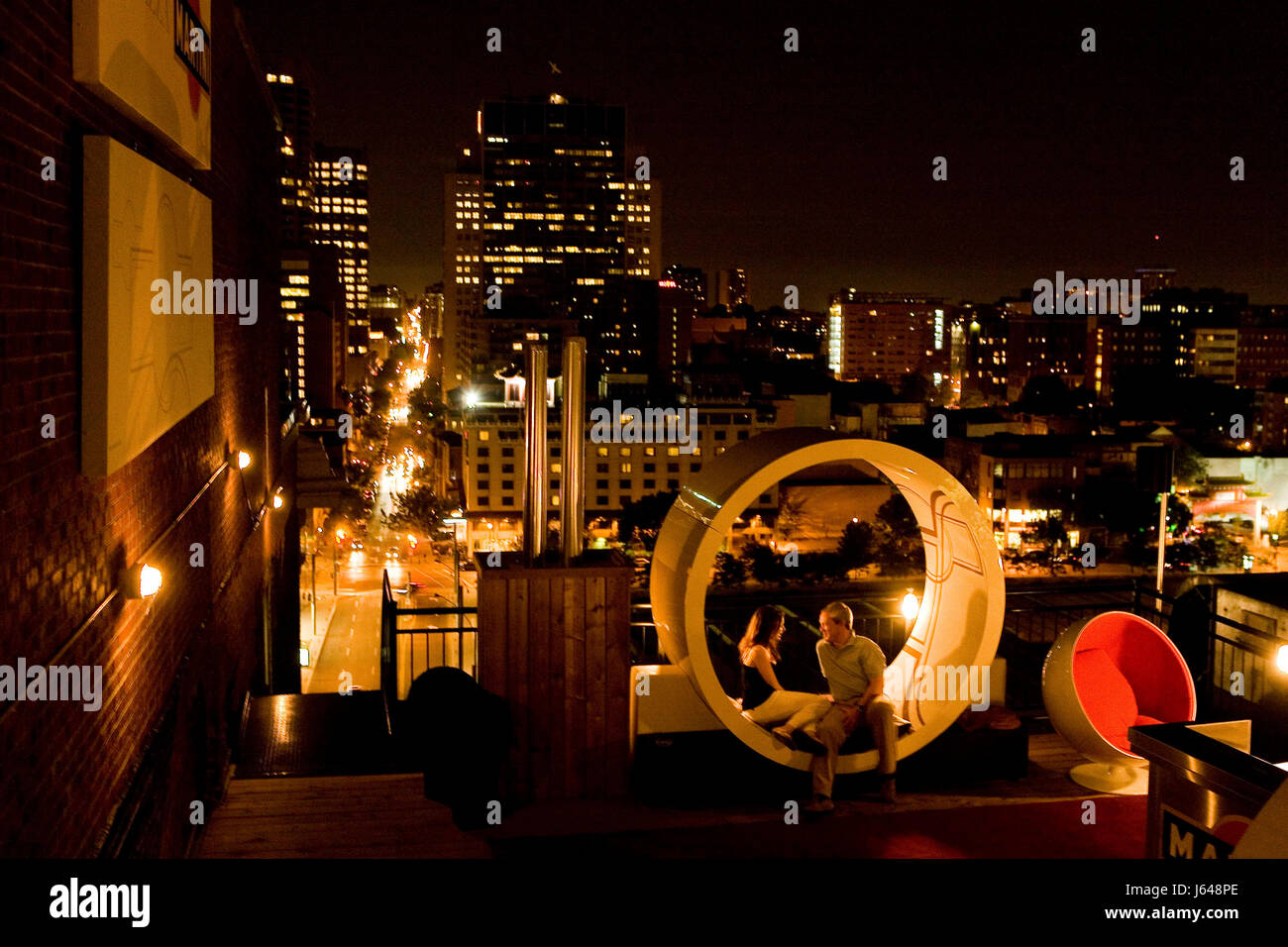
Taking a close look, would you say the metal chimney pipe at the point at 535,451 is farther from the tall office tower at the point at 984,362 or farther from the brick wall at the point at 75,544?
the tall office tower at the point at 984,362

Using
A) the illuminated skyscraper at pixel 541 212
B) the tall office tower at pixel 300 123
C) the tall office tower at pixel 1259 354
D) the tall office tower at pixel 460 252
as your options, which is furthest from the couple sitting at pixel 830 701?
the tall office tower at pixel 300 123

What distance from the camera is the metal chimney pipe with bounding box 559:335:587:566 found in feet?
20.5

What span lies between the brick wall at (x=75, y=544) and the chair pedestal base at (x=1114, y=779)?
16.9 ft

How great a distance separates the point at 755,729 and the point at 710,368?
10002 cm

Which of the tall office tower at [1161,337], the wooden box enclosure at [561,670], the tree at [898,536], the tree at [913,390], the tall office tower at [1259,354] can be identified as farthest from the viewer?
the tall office tower at [1259,354]

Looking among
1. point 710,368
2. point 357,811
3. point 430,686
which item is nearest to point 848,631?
point 430,686

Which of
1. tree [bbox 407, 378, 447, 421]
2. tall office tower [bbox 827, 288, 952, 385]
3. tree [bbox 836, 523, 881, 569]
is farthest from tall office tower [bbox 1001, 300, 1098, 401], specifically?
tree [bbox 836, 523, 881, 569]

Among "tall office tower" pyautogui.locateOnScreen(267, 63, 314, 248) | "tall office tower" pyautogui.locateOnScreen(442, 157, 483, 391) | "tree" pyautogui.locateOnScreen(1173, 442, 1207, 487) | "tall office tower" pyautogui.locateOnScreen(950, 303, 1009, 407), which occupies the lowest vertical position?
"tree" pyautogui.locateOnScreen(1173, 442, 1207, 487)

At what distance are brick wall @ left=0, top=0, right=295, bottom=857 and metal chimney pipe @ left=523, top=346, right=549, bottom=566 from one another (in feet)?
6.46

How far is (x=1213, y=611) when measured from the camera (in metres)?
8.78

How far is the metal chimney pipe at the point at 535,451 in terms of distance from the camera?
6.25 meters

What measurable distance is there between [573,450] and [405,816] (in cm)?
220

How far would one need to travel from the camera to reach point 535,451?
6.31 m

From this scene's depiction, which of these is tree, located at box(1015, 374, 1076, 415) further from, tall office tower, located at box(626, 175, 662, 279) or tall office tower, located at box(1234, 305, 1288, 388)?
tall office tower, located at box(626, 175, 662, 279)
